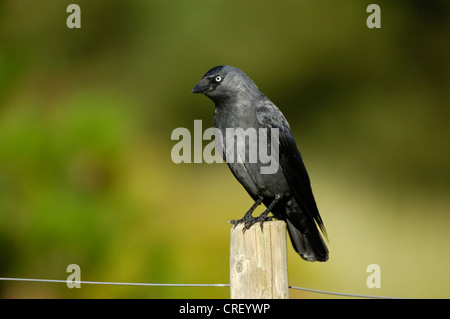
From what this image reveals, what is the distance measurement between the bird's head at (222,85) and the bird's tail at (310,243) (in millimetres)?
1071

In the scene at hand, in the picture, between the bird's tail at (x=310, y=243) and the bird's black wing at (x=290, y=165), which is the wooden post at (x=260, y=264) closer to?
the bird's black wing at (x=290, y=165)

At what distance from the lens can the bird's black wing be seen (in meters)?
3.71

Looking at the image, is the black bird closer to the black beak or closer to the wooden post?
the black beak

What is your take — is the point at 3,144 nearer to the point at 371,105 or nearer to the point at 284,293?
the point at 284,293

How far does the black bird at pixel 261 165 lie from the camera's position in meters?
3.71

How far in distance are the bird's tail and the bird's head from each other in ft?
3.51

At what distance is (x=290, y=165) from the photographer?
3.75 metres

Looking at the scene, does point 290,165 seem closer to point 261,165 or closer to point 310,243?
point 261,165

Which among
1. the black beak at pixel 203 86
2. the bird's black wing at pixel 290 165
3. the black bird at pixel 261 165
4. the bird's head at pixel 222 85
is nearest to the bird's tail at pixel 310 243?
the black bird at pixel 261 165

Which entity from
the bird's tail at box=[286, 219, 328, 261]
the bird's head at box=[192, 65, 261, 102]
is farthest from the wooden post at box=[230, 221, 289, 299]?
the bird's head at box=[192, 65, 261, 102]

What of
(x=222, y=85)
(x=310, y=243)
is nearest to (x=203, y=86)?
(x=222, y=85)

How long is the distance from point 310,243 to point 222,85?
4.43 ft

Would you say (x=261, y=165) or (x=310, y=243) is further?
(x=310, y=243)

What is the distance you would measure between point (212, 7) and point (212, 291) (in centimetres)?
419
